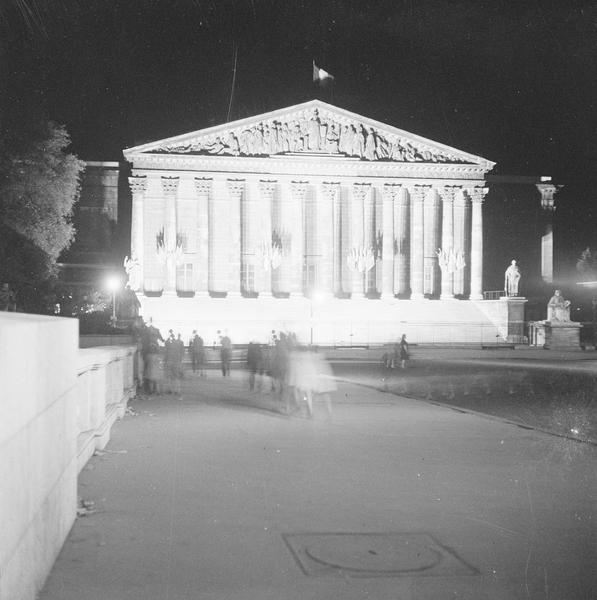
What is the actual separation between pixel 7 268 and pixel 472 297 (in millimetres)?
35215

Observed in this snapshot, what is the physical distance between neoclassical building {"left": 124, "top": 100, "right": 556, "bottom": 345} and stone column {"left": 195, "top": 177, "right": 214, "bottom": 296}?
0.24 ft

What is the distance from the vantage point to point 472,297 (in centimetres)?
6594

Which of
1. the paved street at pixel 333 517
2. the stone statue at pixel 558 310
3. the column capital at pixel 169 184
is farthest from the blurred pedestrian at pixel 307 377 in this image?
the column capital at pixel 169 184

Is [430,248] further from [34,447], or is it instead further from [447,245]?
[34,447]

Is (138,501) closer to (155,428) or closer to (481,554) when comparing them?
(481,554)

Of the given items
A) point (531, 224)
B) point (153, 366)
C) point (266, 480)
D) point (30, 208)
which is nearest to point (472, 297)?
point (531, 224)

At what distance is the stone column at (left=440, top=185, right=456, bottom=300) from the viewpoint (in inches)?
2576

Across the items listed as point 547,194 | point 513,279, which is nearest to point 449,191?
point 513,279

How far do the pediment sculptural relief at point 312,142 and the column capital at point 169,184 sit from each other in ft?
5.84

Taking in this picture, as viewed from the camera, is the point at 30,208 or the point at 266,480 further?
the point at 30,208

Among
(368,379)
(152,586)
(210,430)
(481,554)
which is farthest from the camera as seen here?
(368,379)

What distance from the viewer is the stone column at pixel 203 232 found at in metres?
63.3

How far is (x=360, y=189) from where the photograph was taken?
213 ft

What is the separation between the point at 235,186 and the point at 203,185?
213cm
